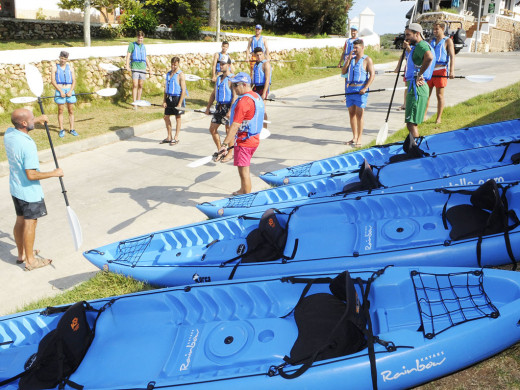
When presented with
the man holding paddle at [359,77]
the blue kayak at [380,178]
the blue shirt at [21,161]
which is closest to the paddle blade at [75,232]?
the blue shirt at [21,161]

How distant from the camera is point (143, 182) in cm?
786

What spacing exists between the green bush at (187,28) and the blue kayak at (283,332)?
739 inches

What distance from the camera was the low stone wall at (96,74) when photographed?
11.4m

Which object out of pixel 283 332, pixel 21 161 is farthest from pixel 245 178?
pixel 283 332

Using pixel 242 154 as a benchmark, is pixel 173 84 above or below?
above

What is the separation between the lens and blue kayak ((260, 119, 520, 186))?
7070mm

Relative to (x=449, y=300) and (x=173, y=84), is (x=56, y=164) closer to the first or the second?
(x=173, y=84)

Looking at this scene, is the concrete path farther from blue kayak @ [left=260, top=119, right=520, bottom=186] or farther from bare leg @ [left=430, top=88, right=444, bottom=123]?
bare leg @ [left=430, top=88, right=444, bottom=123]

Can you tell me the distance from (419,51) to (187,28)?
1533 centimetres

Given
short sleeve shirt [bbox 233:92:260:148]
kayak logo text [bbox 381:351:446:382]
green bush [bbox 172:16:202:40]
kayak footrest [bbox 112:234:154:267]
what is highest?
green bush [bbox 172:16:202:40]

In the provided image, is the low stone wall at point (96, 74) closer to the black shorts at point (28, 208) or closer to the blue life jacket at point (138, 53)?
the blue life jacket at point (138, 53)

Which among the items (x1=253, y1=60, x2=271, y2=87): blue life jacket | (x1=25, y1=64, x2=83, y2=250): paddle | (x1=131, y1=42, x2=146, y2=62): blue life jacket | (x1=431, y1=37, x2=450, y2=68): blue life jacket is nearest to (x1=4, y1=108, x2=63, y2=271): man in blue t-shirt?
(x1=25, y1=64, x2=83, y2=250): paddle

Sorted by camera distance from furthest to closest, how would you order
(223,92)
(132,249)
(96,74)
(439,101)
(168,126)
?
(96,74) < (168,126) < (439,101) < (223,92) < (132,249)

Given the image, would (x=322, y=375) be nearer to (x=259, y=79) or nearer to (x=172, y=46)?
(x=259, y=79)
